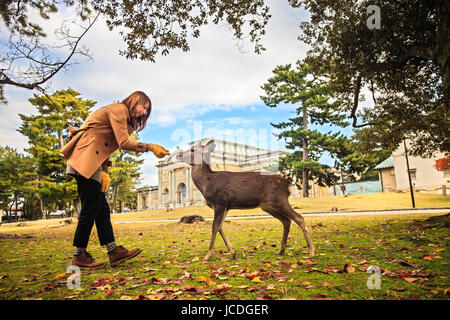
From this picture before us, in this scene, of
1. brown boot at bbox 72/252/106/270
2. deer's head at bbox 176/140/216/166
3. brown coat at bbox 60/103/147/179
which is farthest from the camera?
deer's head at bbox 176/140/216/166

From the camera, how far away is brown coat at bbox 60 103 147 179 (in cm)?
323

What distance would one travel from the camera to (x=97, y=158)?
332 centimetres

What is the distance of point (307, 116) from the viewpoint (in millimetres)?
34375

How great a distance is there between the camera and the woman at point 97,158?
3268mm

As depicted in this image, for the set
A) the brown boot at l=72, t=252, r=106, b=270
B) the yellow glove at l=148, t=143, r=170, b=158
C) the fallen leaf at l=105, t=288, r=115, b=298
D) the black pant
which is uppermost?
the yellow glove at l=148, t=143, r=170, b=158

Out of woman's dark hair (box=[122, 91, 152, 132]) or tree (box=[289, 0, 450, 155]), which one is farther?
tree (box=[289, 0, 450, 155])

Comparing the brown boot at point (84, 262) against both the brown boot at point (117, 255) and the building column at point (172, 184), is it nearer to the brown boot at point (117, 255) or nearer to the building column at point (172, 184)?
the brown boot at point (117, 255)

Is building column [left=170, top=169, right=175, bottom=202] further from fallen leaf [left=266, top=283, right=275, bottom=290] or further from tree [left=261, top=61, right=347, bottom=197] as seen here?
fallen leaf [left=266, top=283, right=275, bottom=290]

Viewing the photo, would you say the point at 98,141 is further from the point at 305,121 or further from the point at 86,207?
the point at 305,121

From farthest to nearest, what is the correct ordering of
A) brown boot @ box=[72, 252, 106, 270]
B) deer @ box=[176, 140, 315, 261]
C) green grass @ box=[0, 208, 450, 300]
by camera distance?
deer @ box=[176, 140, 315, 261] → brown boot @ box=[72, 252, 106, 270] → green grass @ box=[0, 208, 450, 300]

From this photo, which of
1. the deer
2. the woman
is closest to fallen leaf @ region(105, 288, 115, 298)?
the woman

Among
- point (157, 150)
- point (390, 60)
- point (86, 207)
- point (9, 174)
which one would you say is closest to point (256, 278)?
point (157, 150)

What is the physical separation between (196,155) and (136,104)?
127 cm
